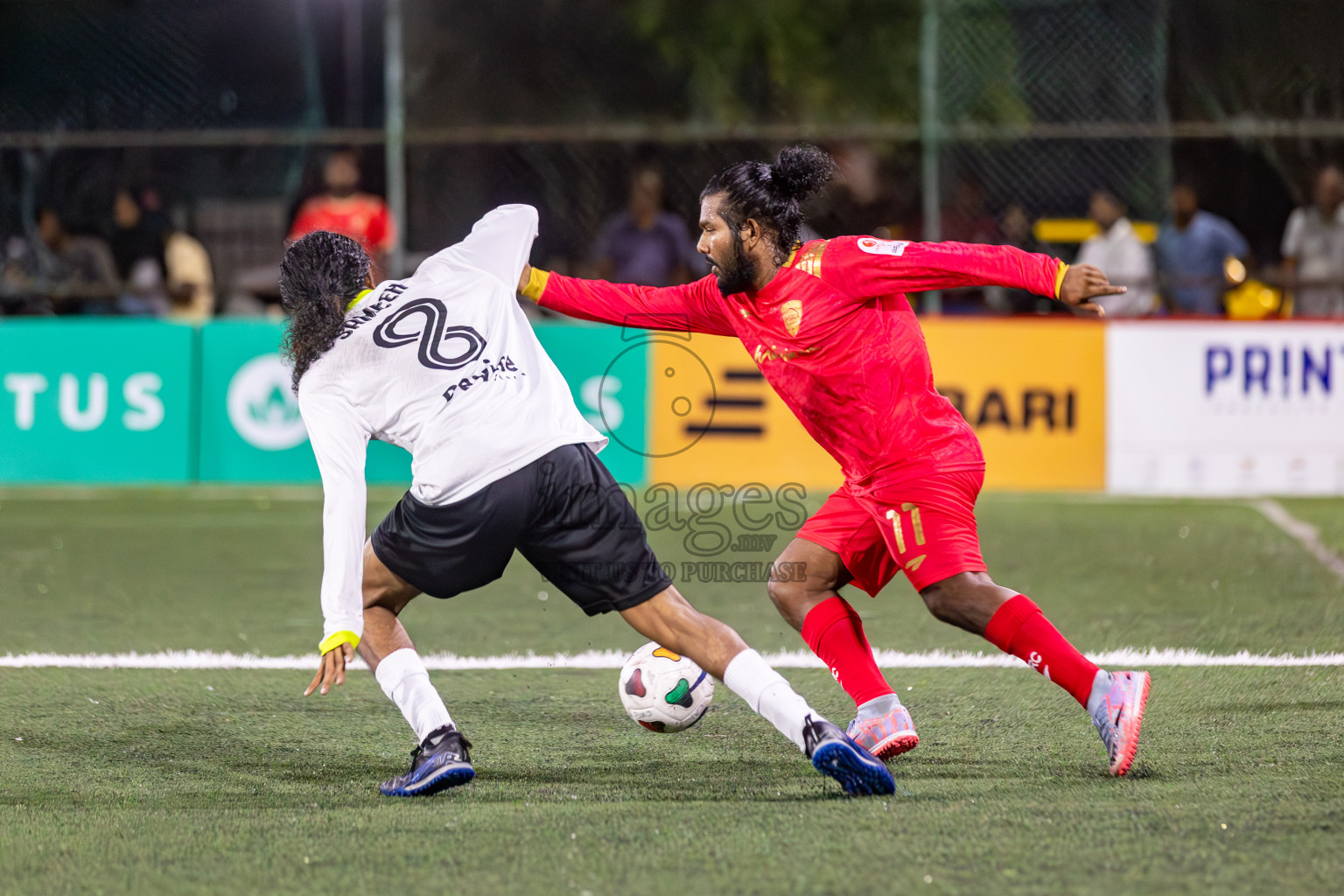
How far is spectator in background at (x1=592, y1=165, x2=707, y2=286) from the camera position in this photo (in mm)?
12344

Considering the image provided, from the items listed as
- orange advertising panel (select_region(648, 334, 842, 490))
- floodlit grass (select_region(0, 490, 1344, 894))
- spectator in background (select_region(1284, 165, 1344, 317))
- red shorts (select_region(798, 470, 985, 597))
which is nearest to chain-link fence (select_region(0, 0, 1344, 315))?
spectator in background (select_region(1284, 165, 1344, 317))

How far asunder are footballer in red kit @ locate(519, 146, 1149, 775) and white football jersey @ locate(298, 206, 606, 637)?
605mm

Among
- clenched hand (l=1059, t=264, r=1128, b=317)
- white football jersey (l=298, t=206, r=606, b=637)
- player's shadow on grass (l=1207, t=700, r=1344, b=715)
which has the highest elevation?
clenched hand (l=1059, t=264, r=1128, b=317)

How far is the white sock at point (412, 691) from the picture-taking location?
4508mm

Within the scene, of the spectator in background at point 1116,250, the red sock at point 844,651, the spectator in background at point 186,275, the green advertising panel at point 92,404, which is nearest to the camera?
the red sock at point 844,651

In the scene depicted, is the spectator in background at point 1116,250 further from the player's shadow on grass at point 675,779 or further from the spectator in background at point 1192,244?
the player's shadow on grass at point 675,779

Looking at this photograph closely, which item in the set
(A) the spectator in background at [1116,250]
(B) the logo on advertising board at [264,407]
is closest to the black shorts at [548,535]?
(B) the logo on advertising board at [264,407]

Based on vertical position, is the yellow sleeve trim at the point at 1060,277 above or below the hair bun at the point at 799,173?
below

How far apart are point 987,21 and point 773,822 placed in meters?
9.83

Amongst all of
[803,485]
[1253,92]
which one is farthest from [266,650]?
[1253,92]

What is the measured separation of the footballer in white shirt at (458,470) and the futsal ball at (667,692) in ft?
1.71

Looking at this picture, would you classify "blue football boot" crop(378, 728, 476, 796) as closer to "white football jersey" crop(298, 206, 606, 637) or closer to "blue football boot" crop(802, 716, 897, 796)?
"white football jersey" crop(298, 206, 606, 637)

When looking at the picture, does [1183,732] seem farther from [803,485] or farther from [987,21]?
[987,21]

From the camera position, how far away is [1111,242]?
12.5 meters
